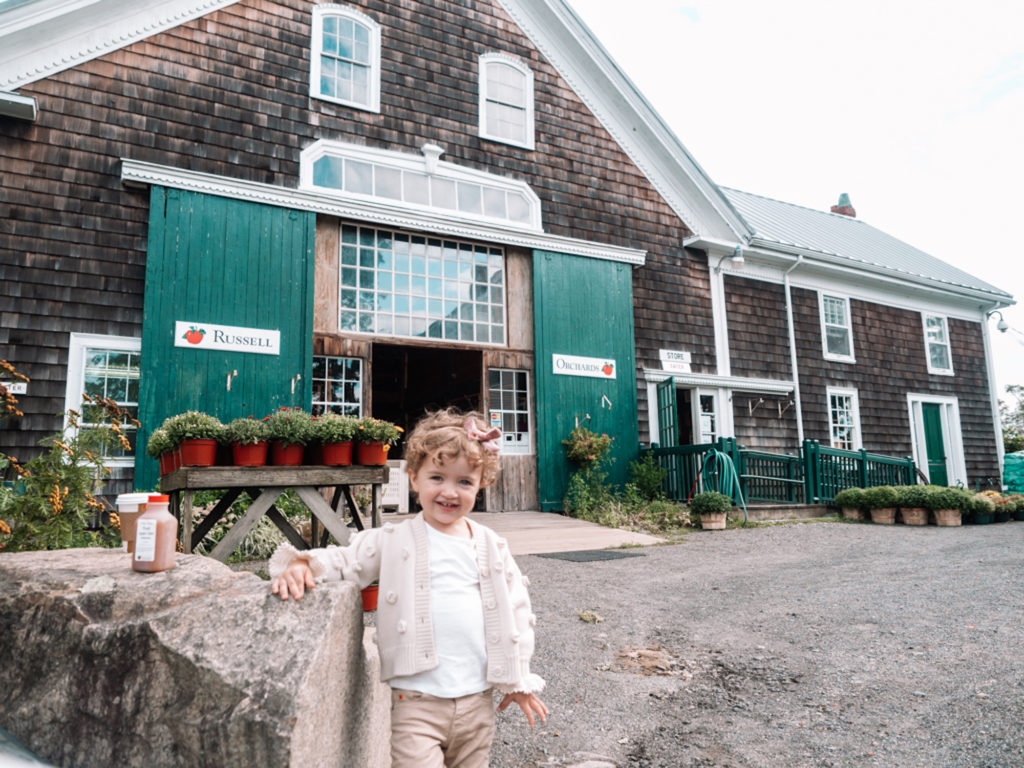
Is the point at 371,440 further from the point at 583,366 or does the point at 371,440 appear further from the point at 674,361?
the point at 674,361

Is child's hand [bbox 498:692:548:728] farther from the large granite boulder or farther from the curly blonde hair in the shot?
the curly blonde hair

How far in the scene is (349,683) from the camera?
5.96 feet

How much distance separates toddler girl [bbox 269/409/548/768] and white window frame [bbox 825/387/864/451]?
12.9 metres

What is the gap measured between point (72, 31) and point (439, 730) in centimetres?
920

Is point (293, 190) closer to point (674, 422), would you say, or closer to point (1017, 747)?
point (674, 422)

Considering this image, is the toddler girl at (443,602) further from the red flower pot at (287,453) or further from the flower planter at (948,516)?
the flower planter at (948,516)

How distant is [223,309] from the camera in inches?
328

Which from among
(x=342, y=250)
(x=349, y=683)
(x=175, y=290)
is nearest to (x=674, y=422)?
(x=342, y=250)

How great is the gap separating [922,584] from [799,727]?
3.40 metres

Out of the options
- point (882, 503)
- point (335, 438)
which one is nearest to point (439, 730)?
point (335, 438)

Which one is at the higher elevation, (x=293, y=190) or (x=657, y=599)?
(x=293, y=190)

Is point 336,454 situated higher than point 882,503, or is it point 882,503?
point 336,454

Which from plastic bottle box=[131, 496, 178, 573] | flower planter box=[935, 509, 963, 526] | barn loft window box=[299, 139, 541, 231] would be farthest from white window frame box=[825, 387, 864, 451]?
plastic bottle box=[131, 496, 178, 573]

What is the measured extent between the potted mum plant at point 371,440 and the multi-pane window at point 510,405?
583 centimetres
